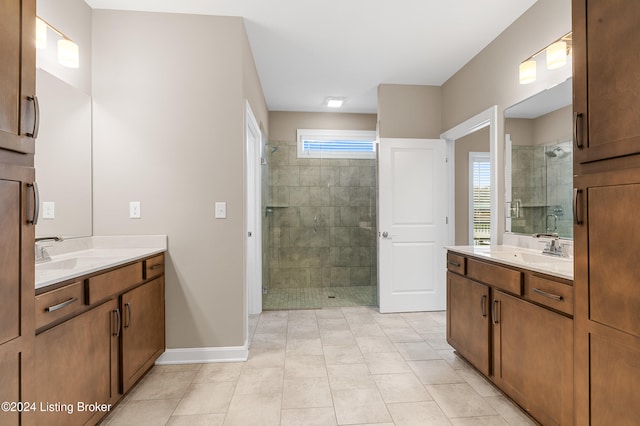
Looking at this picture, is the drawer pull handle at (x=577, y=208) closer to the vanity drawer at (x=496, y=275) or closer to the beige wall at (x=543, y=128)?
the vanity drawer at (x=496, y=275)

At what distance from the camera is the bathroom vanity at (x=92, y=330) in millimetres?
1350

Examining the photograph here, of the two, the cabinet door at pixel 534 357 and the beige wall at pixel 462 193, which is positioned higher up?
the beige wall at pixel 462 193

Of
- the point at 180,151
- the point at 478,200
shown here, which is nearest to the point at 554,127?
the point at 478,200

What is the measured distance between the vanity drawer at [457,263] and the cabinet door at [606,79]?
124 centimetres

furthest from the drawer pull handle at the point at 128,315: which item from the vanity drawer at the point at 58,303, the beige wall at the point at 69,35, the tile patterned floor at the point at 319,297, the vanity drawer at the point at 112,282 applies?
the tile patterned floor at the point at 319,297

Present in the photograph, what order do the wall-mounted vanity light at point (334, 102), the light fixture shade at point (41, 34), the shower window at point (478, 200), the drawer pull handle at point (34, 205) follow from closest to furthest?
the drawer pull handle at point (34, 205) → the light fixture shade at point (41, 34) → the shower window at point (478, 200) → the wall-mounted vanity light at point (334, 102)

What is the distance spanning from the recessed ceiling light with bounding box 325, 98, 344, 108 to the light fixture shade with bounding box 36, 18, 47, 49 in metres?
3.03

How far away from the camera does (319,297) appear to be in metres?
4.43

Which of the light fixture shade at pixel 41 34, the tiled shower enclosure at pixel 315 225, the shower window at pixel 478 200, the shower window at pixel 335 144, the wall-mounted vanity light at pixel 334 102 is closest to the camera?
the light fixture shade at pixel 41 34

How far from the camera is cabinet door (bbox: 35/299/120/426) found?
4.35ft

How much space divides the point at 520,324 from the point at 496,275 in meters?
0.32

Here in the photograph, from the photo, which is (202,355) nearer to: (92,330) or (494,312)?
(92,330)

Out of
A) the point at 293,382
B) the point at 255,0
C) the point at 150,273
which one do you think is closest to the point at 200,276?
the point at 150,273

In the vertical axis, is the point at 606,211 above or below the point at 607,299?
above
